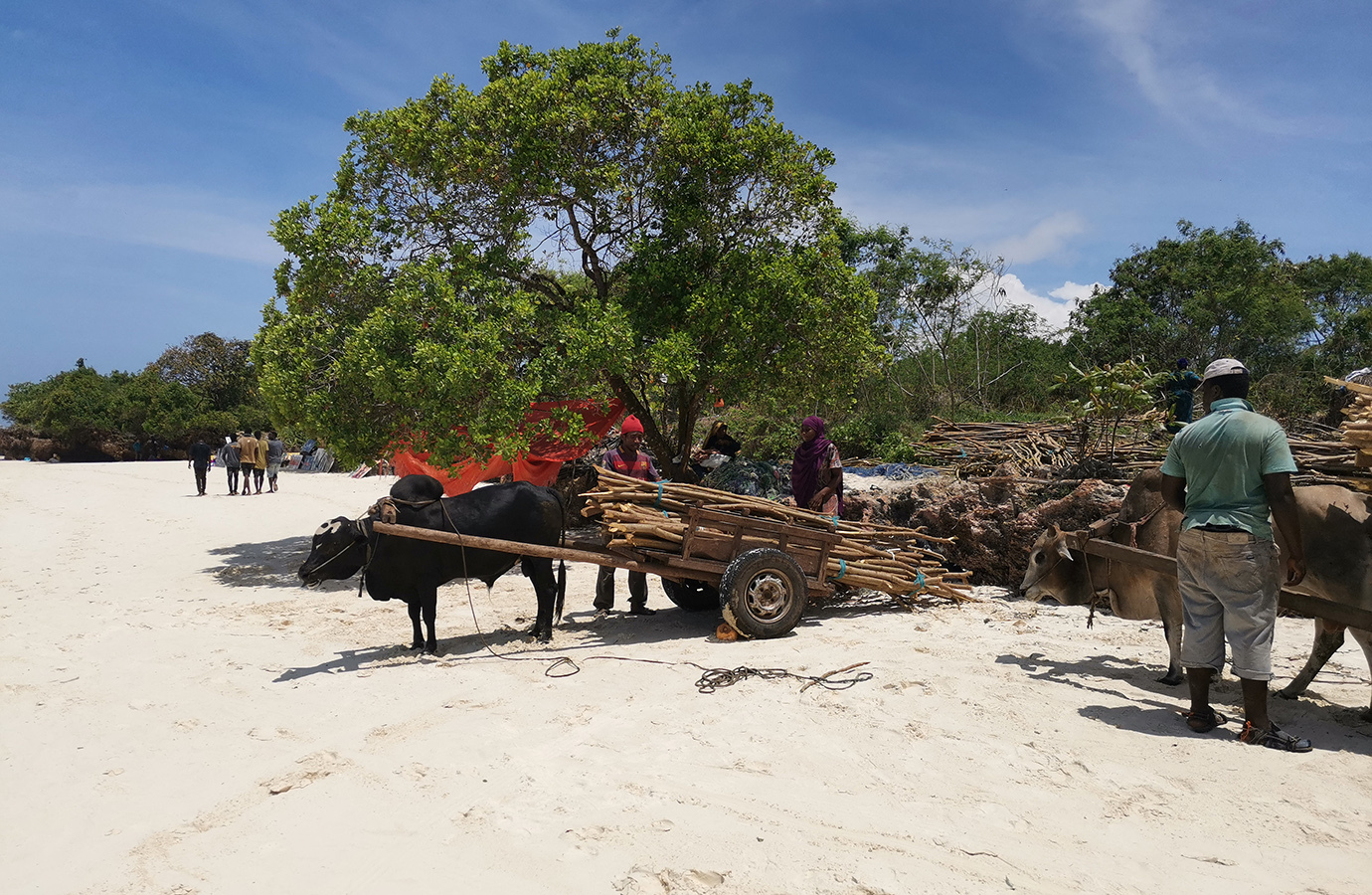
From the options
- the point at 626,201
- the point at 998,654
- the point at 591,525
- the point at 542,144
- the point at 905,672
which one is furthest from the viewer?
the point at 591,525

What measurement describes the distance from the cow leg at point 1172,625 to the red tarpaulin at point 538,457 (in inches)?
283

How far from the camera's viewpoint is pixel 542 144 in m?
10.5

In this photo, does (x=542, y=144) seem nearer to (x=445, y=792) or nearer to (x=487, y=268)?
(x=487, y=268)

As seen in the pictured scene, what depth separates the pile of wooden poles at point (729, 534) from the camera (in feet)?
21.3

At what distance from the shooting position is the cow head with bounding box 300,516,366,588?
641 cm

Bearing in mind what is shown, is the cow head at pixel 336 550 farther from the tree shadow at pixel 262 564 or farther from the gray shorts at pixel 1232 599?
the gray shorts at pixel 1232 599

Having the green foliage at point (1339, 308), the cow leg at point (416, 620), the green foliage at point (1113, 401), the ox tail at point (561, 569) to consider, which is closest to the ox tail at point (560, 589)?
the ox tail at point (561, 569)

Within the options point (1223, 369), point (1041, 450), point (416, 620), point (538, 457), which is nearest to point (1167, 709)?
point (1223, 369)

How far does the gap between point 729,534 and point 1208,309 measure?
777 inches

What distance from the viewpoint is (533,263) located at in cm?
1187

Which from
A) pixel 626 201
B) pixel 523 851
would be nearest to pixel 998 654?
pixel 523 851

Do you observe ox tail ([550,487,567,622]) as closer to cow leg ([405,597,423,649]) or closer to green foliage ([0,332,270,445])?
cow leg ([405,597,423,649])

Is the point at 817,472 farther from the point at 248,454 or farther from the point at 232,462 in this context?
the point at 232,462

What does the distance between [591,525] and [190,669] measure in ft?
26.5
